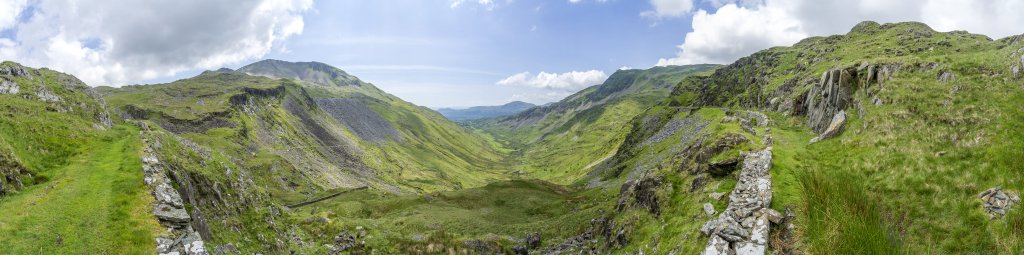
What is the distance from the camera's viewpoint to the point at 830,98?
4100 centimetres

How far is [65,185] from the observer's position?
2672cm

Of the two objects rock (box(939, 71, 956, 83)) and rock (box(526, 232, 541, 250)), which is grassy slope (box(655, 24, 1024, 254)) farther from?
rock (box(526, 232, 541, 250))

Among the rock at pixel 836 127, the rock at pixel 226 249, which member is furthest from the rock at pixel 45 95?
the rock at pixel 836 127

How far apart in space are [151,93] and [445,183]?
11579 cm

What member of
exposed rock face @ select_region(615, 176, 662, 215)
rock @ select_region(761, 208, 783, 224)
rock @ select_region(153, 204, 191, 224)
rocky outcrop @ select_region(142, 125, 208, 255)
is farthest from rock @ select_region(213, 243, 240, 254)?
rock @ select_region(761, 208, 783, 224)

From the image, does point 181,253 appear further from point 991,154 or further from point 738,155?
point 991,154

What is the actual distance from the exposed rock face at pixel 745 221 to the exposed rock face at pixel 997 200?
24.0ft

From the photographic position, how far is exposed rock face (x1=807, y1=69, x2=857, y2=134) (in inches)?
1526

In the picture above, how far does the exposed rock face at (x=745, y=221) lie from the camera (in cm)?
1981

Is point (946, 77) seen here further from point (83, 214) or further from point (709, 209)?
point (83, 214)

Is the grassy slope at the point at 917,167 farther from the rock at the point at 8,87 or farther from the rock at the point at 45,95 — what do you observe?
the rock at the point at 8,87

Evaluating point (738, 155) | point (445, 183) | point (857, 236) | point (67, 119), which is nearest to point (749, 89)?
point (445, 183)

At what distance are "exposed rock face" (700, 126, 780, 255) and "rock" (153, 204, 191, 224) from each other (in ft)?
95.0

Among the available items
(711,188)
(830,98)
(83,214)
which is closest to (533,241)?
(711,188)
